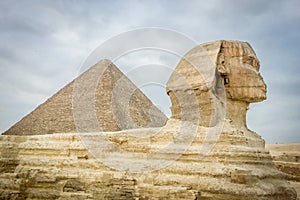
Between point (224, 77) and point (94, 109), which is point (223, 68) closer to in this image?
point (224, 77)

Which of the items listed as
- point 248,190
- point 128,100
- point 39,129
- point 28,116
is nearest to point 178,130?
point 248,190

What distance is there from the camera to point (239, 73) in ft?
19.1

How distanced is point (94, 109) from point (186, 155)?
12.4 meters

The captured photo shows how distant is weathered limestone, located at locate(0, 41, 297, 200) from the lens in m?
4.91

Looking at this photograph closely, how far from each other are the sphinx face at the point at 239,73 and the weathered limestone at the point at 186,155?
0.06ft

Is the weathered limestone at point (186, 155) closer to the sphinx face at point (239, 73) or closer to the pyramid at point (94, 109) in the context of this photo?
the sphinx face at point (239, 73)

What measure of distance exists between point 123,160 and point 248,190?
2254 mm

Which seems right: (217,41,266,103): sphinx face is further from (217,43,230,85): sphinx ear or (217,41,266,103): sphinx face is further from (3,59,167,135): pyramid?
(3,59,167,135): pyramid

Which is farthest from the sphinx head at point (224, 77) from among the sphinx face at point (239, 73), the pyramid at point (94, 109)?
the pyramid at point (94, 109)

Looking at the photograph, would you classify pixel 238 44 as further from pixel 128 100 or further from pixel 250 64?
pixel 128 100

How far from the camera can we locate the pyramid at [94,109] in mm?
15835

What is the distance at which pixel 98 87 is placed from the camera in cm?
1900

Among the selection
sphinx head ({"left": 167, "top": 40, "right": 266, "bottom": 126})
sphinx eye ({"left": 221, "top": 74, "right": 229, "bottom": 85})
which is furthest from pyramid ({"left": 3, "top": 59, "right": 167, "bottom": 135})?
sphinx eye ({"left": 221, "top": 74, "right": 229, "bottom": 85})

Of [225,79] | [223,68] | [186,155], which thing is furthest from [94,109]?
[186,155]
